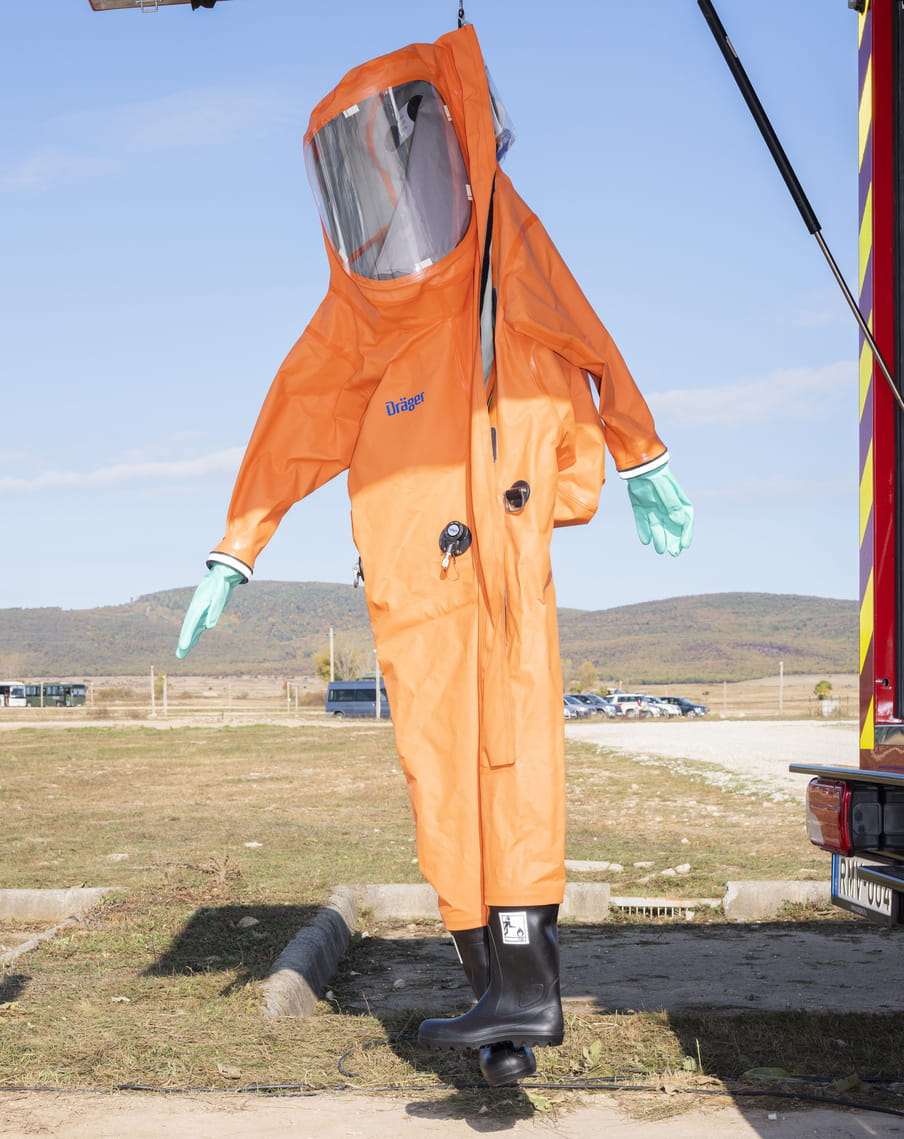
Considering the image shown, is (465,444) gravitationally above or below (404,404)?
below

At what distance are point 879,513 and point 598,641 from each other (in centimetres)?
16329

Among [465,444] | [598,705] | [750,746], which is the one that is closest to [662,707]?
[598,705]

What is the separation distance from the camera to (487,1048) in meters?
3.34

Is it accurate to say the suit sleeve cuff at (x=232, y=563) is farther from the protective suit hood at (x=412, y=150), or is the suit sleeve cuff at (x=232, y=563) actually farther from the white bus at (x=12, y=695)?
the white bus at (x=12, y=695)

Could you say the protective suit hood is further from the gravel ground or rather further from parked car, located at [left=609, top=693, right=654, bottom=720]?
parked car, located at [left=609, top=693, right=654, bottom=720]

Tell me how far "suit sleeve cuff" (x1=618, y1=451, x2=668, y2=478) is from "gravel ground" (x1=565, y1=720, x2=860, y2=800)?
458 inches

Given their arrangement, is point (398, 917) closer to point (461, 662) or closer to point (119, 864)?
point (119, 864)

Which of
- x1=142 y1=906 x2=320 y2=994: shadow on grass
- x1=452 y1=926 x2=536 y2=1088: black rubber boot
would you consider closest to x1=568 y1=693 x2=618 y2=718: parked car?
x1=142 y1=906 x2=320 y2=994: shadow on grass

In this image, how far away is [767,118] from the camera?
318 centimetres

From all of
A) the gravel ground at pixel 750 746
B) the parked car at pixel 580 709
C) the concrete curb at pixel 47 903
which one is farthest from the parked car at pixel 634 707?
the concrete curb at pixel 47 903

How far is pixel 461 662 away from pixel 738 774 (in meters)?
15.1

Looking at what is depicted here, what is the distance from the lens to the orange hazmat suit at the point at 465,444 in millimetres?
3412

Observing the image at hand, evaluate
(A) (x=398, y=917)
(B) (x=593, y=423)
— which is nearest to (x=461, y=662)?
(B) (x=593, y=423)

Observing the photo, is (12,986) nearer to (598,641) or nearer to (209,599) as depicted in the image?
(209,599)
